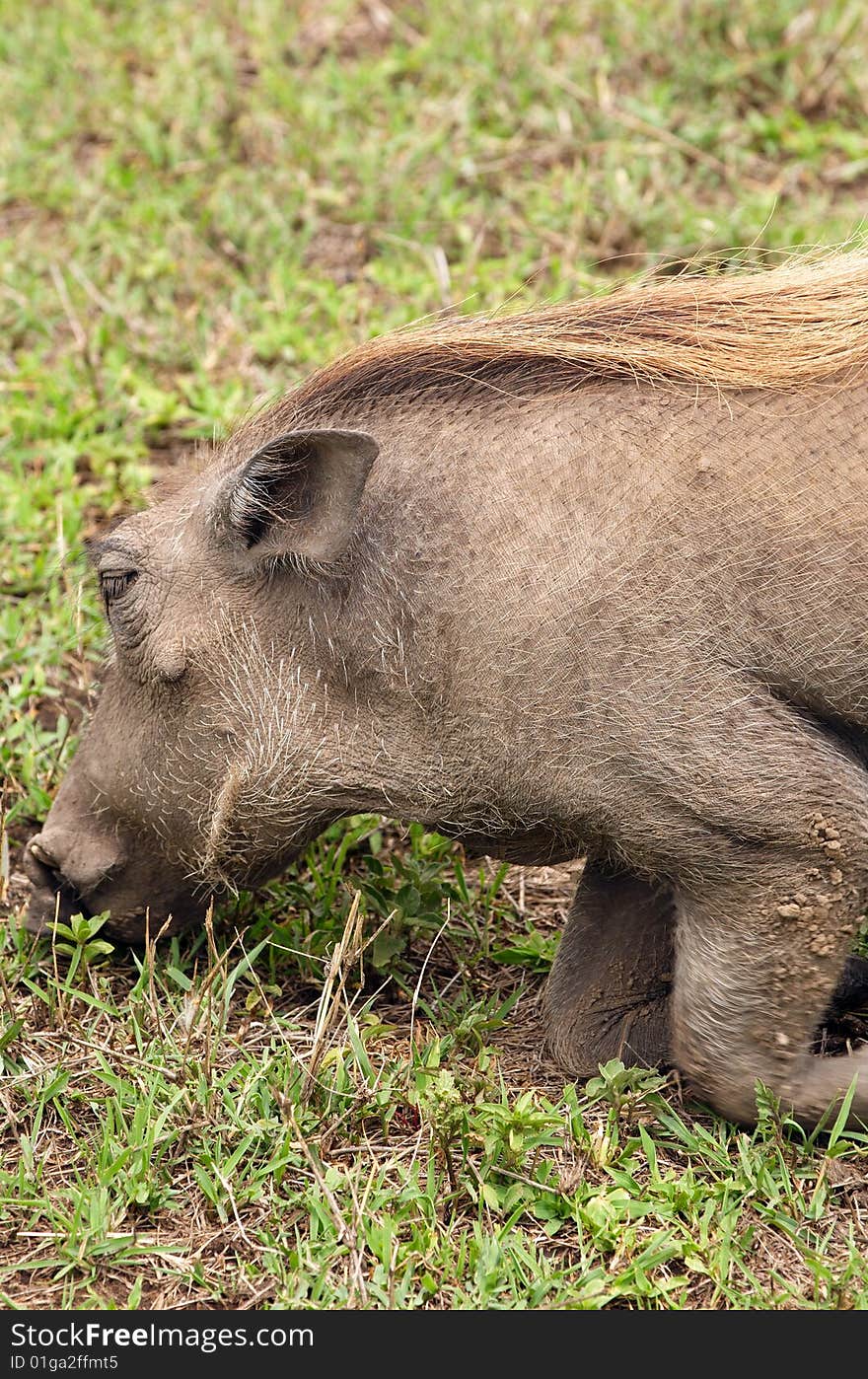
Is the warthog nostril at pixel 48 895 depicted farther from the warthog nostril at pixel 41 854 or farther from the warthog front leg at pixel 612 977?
the warthog front leg at pixel 612 977

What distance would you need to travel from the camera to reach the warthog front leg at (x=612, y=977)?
342cm

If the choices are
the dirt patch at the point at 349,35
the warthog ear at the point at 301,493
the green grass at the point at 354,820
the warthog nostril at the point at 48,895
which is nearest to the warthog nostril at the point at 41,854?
the warthog nostril at the point at 48,895

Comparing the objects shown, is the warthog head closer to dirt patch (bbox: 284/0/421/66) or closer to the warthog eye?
the warthog eye

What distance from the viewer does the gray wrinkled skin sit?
2979 millimetres

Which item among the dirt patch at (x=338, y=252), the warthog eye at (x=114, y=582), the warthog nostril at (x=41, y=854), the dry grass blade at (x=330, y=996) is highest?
the warthog eye at (x=114, y=582)

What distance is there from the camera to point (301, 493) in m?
3.17

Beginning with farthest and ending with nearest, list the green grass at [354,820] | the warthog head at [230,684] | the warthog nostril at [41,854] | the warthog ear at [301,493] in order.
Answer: the warthog nostril at [41,854]
the warthog head at [230,684]
the warthog ear at [301,493]
the green grass at [354,820]

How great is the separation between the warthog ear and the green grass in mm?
561

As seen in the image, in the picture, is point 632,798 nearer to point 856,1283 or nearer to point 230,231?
point 856,1283

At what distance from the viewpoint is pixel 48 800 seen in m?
4.09

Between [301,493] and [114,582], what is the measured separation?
51cm

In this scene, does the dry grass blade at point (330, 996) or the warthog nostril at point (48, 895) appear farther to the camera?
the warthog nostril at point (48, 895)

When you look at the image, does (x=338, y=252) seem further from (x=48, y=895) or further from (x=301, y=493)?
(x=48, y=895)

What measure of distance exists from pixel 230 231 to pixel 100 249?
495mm
